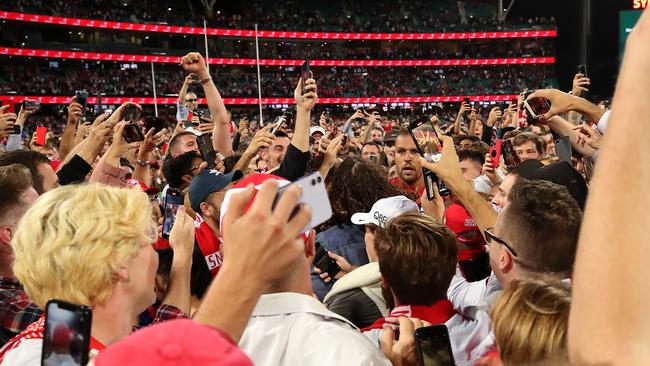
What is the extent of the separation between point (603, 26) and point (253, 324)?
28193mm

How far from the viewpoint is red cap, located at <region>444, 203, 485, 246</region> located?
369cm

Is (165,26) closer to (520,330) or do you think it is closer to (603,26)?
→ (603,26)

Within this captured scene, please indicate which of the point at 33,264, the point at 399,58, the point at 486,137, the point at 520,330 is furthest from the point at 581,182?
the point at 399,58

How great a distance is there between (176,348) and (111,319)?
95 centimetres

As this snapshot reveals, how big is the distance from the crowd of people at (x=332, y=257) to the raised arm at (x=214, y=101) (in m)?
0.02

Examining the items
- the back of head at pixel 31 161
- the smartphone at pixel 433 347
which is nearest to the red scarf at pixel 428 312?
the smartphone at pixel 433 347

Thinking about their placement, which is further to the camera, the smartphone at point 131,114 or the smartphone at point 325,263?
the smartphone at point 131,114

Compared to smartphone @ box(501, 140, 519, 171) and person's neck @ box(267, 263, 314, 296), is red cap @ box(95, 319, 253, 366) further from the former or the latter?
smartphone @ box(501, 140, 519, 171)

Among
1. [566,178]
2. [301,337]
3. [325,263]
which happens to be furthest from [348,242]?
[301,337]

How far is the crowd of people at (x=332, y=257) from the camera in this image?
795 millimetres

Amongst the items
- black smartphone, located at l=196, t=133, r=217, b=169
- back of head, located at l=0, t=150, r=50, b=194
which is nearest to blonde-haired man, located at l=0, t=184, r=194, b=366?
back of head, located at l=0, t=150, r=50, b=194

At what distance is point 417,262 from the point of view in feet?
7.13

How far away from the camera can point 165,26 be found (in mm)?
36219

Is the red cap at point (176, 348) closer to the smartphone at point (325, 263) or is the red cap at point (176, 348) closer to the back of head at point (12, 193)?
the back of head at point (12, 193)
